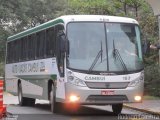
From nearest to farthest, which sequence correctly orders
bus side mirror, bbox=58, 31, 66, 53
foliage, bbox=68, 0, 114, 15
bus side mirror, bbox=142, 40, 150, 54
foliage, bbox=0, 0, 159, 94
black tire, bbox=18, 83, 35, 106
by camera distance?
1. bus side mirror, bbox=58, 31, 66, 53
2. bus side mirror, bbox=142, 40, 150, 54
3. black tire, bbox=18, 83, 35, 106
4. foliage, bbox=0, 0, 159, 94
5. foliage, bbox=68, 0, 114, 15

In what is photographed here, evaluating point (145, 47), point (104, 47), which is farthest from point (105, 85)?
point (145, 47)

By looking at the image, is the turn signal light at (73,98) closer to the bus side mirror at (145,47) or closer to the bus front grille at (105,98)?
the bus front grille at (105,98)

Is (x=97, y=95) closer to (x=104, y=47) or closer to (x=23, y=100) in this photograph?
(x=104, y=47)

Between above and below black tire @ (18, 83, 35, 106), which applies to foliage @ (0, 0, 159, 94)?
above

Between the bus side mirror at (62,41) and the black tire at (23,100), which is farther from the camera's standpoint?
the black tire at (23,100)

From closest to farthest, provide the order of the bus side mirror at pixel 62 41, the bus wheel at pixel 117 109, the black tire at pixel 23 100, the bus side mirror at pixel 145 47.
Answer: the bus side mirror at pixel 62 41 < the bus side mirror at pixel 145 47 < the bus wheel at pixel 117 109 < the black tire at pixel 23 100

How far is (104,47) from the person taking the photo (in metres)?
17.3

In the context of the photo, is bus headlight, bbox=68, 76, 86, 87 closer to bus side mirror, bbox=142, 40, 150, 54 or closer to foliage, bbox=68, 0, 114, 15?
bus side mirror, bbox=142, 40, 150, 54

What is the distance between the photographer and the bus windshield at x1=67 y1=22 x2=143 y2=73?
17.0 m

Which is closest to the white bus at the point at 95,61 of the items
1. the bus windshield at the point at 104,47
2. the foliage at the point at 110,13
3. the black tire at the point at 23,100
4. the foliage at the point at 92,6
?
the bus windshield at the point at 104,47

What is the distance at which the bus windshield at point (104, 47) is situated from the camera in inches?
669

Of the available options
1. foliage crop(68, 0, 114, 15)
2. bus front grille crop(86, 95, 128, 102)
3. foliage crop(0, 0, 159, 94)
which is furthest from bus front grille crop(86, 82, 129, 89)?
foliage crop(68, 0, 114, 15)

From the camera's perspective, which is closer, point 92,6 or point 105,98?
point 105,98

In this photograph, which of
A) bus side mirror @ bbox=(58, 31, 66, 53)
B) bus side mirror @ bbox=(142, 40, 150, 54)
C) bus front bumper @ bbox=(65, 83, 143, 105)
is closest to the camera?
bus front bumper @ bbox=(65, 83, 143, 105)
